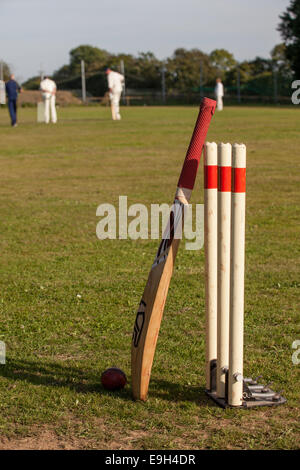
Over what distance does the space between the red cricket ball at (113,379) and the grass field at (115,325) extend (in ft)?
0.17

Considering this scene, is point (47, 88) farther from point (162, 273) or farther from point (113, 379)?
point (162, 273)

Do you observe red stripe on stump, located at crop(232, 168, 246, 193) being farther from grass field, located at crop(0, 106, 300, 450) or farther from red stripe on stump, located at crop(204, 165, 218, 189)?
grass field, located at crop(0, 106, 300, 450)

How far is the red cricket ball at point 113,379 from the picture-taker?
174 inches

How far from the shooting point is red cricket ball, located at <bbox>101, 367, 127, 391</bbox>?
442cm

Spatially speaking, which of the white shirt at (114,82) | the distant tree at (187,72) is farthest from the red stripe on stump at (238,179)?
the distant tree at (187,72)

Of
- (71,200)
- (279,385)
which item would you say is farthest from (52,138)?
(279,385)

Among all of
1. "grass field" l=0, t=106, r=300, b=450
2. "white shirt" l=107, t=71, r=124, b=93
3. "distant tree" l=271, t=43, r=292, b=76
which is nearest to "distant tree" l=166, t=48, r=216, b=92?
"distant tree" l=271, t=43, r=292, b=76

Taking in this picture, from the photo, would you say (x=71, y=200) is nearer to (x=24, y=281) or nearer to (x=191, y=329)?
(x=24, y=281)

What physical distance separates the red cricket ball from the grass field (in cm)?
5

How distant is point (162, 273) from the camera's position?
13.2 ft

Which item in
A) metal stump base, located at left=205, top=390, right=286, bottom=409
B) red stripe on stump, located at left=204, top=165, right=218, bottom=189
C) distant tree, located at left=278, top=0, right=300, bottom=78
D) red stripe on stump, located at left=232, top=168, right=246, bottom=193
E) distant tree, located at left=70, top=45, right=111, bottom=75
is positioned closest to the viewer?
red stripe on stump, located at left=232, top=168, right=246, bottom=193

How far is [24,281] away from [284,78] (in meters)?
55.6

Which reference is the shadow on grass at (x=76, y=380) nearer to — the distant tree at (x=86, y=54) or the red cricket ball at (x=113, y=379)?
the red cricket ball at (x=113, y=379)

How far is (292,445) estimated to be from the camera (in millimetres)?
3686
